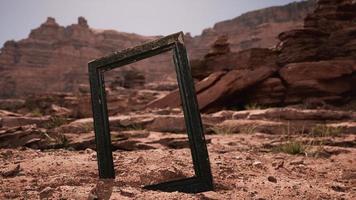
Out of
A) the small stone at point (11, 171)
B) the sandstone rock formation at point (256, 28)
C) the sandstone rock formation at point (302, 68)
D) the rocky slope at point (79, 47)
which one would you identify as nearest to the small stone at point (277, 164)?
the small stone at point (11, 171)

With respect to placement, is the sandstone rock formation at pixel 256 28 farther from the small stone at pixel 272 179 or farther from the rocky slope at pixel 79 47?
the small stone at pixel 272 179

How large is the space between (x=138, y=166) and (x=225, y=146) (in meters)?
2.40

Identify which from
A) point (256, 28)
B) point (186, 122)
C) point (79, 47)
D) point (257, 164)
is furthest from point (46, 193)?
point (79, 47)

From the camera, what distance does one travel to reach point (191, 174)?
3.51 meters

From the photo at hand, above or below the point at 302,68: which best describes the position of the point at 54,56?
above

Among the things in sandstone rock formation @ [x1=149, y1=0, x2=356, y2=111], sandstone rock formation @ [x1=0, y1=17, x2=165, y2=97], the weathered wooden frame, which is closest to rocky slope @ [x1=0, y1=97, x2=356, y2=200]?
the weathered wooden frame

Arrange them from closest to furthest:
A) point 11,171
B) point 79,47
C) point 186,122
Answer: point 186,122, point 11,171, point 79,47

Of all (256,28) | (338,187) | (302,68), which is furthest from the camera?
(256,28)

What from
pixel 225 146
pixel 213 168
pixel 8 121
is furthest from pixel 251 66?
pixel 213 168

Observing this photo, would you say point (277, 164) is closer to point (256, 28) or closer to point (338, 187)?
point (338, 187)

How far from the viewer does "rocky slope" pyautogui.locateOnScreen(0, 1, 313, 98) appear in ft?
208

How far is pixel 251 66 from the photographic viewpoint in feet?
44.0

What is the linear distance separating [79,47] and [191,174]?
7598 cm

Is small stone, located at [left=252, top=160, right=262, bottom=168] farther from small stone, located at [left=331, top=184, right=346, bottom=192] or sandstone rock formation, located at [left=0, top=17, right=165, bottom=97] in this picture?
sandstone rock formation, located at [left=0, top=17, right=165, bottom=97]
